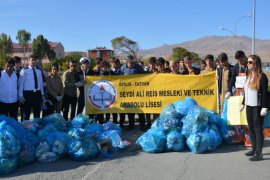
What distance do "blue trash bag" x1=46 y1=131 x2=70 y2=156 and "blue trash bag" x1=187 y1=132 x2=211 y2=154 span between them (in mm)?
2335

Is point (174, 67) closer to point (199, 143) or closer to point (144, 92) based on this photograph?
point (144, 92)

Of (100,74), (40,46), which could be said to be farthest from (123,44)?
(100,74)

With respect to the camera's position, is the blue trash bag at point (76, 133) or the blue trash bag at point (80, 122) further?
the blue trash bag at point (80, 122)

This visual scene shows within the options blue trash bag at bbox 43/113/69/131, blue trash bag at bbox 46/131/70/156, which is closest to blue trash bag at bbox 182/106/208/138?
blue trash bag at bbox 46/131/70/156

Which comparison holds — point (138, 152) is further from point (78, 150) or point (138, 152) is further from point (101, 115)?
point (101, 115)

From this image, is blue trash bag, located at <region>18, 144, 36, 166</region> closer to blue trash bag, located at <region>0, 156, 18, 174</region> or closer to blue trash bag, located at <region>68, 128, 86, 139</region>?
blue trash bag, located at <region>0, 156, 18, 174</region>

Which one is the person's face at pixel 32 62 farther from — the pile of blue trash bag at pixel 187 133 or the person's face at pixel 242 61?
the person's face at pixel 242 61

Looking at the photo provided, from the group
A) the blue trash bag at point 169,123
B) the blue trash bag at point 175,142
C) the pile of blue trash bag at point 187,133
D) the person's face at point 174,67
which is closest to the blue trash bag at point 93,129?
the pile of blue trash bag at point 187,133

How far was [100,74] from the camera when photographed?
9.35 meters

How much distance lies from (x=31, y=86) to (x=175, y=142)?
3766 mm

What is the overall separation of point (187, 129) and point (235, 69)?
189 cm

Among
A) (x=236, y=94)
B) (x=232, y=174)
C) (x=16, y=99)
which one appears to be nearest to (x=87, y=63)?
(x=16, y=99)

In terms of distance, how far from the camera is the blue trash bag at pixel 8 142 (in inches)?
223

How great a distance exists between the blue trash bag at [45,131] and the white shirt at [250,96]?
3687 millimetres
